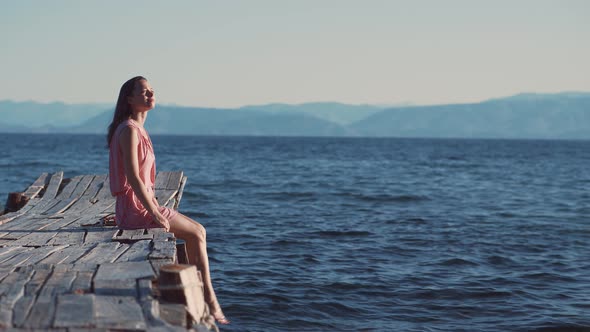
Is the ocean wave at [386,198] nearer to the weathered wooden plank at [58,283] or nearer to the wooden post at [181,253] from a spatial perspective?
the wooden post at [181,253]

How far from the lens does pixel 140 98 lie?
7.14 meters

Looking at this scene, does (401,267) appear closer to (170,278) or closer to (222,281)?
(222,281)

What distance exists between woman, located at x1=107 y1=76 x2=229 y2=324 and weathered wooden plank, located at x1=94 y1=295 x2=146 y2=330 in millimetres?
1931

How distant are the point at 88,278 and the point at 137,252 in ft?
3.66

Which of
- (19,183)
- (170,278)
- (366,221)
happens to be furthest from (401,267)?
(19,183)

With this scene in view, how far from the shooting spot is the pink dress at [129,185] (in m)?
7.16

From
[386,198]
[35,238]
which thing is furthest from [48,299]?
[386,198]

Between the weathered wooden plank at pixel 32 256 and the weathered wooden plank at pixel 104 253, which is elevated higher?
the weathered wooden plank at pixel 104 253

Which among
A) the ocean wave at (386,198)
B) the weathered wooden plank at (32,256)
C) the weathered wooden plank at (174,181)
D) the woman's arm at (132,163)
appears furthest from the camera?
the ocean wave at (386,198)

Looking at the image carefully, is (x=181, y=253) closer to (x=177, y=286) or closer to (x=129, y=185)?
(x=129, y=185)

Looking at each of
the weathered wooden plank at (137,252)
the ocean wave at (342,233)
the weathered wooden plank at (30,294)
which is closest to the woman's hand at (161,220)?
the weathered wooden plank at (137,252)

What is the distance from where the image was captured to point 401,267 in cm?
1282

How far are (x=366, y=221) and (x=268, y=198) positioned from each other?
716cm

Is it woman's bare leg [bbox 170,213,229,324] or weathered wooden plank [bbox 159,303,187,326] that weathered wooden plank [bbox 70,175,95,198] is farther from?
weathered wooden plank [bbox 159,303,187,326]
